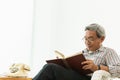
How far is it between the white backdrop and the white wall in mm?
105

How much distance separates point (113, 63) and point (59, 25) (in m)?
1.33

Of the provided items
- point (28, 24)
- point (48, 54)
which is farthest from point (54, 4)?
point (48, 54)

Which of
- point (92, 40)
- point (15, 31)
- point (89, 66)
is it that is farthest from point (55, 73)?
point (15, 31)

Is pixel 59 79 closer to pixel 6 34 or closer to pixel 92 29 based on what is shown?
pixel 92 29

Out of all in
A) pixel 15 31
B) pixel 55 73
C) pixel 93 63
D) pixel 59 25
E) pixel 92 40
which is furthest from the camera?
pixel 59 25

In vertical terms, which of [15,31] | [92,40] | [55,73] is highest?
[15,31]

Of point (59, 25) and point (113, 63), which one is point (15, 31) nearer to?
point (59, 25)

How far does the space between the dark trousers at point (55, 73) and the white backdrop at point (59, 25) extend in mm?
1119

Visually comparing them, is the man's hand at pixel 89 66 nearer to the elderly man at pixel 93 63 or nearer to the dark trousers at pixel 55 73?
the elderly man at pixel 93 63

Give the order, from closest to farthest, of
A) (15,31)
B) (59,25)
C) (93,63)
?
(93,63), (15,31), (59,25)

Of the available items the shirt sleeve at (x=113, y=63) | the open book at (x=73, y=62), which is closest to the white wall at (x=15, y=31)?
the open book at (x=73, y=62)

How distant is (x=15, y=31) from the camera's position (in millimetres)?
3297

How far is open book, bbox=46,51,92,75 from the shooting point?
82.9 inches

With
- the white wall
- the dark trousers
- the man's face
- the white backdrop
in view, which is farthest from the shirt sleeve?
the white wall
